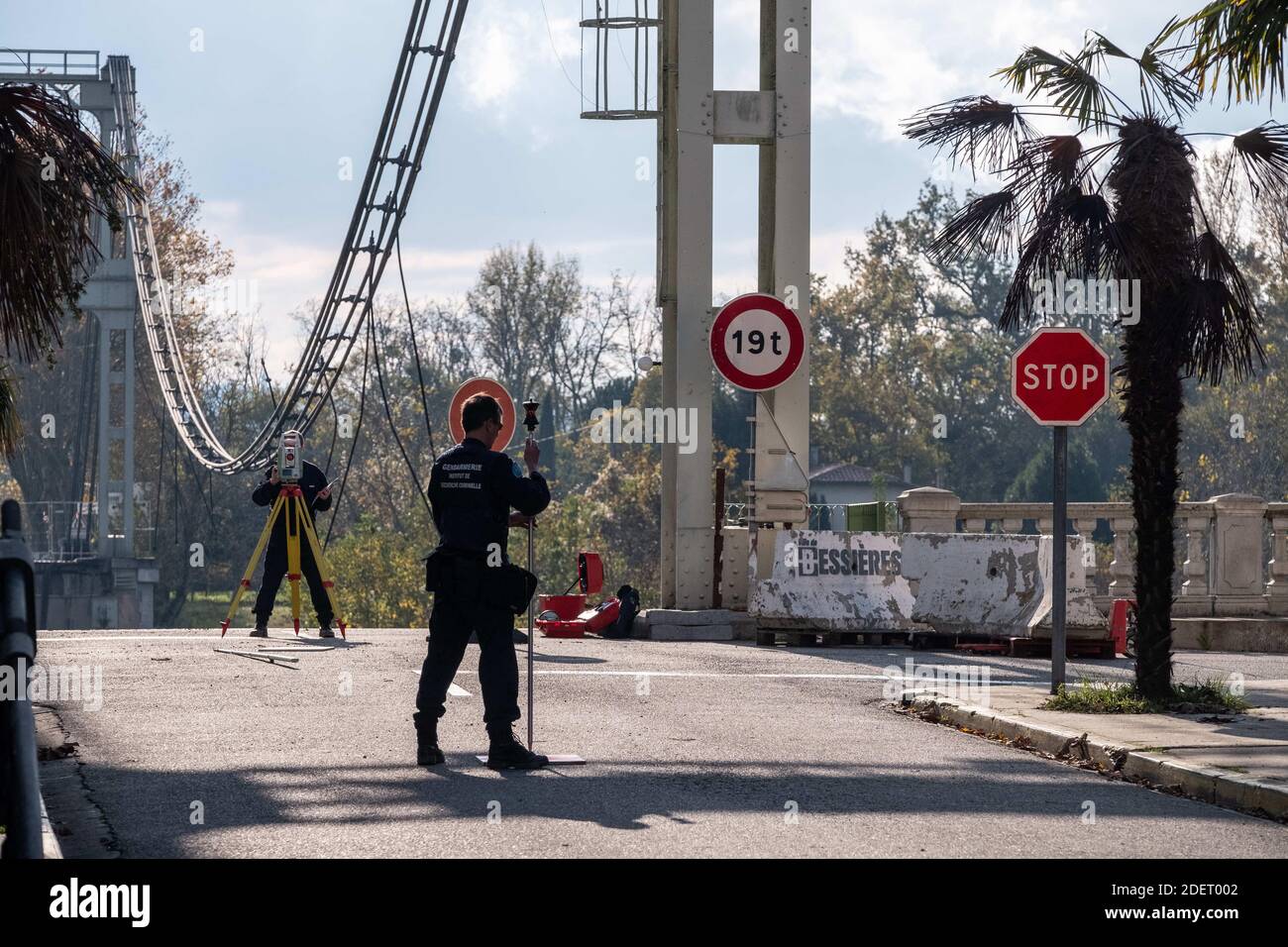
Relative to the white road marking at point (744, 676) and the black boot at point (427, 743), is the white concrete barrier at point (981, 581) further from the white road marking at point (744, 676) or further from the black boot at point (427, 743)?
the black boot at point (427, 743)

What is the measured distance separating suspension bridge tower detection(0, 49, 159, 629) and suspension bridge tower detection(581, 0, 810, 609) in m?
32.8

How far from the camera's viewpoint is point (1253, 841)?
280 inches

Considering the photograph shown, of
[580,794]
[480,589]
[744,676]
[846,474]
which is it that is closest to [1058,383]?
[744,676]

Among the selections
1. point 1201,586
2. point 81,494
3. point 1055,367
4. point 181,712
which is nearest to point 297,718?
point 181,712

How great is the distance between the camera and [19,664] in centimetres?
425

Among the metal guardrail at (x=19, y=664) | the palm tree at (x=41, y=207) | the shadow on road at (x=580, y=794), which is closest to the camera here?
the metal guardrail at (x=19, y=664)

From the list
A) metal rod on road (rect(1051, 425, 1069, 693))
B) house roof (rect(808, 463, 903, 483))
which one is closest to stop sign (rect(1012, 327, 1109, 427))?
metal rod on road (rect(1051, 425, 1069, 693))

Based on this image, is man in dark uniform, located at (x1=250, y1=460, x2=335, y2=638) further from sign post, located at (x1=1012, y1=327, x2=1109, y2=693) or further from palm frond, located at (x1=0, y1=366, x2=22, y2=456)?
sign post, located at (x1=1012, y1=327, x2=1109, y2=693)

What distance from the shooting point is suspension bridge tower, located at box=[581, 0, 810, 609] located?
1930 centimetres

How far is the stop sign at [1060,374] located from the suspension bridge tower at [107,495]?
133 feet

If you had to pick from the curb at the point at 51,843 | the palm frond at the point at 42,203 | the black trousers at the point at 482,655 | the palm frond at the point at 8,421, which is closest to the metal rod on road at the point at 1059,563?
the black trousers at the point at 482,655

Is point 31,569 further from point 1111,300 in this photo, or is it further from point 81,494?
point 81,494

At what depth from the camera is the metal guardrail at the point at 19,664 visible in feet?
→ 13.8

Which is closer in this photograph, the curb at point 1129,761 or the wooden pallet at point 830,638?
the curb at point 1129,761
